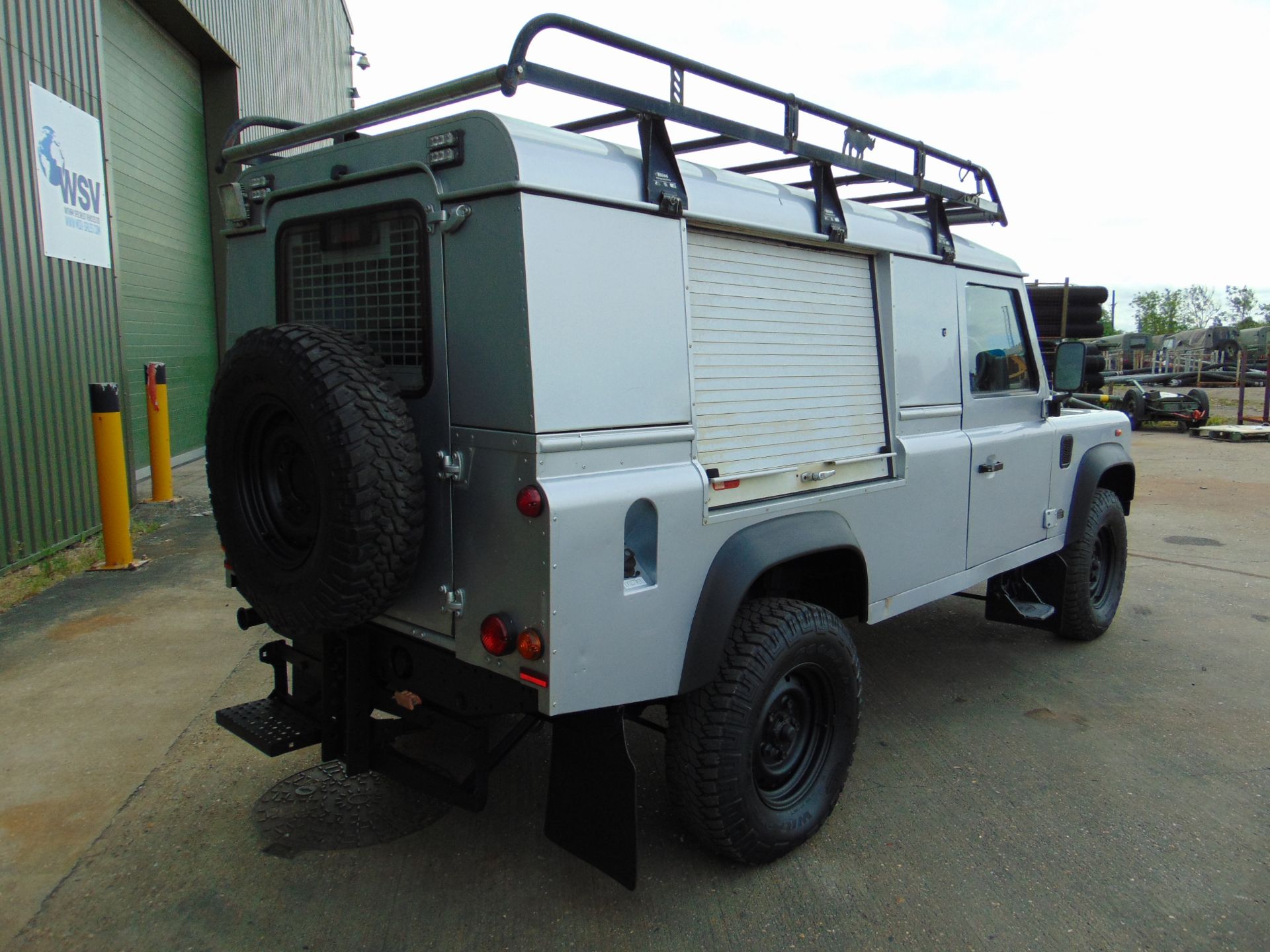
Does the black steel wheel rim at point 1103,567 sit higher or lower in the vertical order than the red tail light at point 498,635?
lower

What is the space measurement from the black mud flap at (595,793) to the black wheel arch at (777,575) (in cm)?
28

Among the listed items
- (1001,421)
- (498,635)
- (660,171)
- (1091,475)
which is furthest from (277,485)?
(1091,475)

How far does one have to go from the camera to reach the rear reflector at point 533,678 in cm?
242

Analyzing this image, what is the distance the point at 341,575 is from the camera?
2.48 meters

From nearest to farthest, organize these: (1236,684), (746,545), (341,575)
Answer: (341,575)
(746,545)
(1236,684)

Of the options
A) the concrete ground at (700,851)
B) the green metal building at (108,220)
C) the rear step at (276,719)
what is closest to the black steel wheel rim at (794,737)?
the concrete ground at (700,851)

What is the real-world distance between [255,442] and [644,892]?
6.06ft

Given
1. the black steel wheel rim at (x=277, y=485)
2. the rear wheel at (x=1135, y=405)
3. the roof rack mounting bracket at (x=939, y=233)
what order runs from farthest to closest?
the rear wheel at (x=1135, y=405), the roof rack mounting bracket at (x=939, y=233), the black steel wheel rim at (x=277, y=485)

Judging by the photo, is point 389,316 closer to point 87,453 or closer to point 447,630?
point 447,630

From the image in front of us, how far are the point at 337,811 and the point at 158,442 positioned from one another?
6488 millimetres

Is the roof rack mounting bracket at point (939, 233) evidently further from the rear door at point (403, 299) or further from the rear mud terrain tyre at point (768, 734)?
the rear door at point (403, 299)

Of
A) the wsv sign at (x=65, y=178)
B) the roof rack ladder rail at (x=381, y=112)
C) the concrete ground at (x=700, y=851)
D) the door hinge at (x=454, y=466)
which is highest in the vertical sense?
the wsv sign at (x=65, y=178)

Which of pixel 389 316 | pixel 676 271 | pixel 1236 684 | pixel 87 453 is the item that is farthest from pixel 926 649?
pixel 87 453

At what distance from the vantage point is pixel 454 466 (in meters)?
2.59
